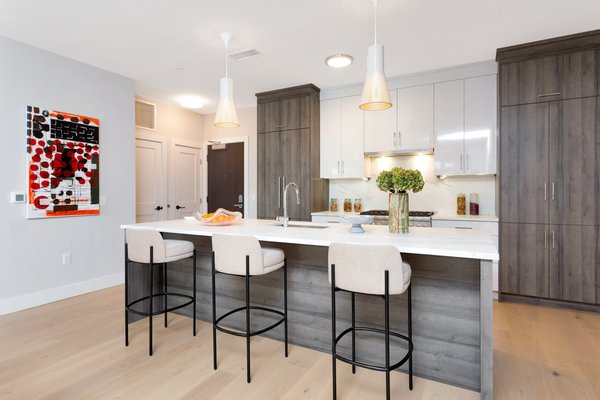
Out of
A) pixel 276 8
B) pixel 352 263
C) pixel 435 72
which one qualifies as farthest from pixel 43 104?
pixel 435 72

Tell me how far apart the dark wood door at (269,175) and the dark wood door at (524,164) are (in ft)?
9.37

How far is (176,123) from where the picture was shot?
5.79m

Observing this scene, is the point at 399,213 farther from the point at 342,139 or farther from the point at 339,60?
the point at 342,139

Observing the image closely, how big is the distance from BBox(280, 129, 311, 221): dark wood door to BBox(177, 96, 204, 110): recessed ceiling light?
62.5 inches

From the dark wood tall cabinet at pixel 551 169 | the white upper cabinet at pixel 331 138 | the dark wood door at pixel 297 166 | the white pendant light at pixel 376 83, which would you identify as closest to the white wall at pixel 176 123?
the dark wood door at pixel 297 166

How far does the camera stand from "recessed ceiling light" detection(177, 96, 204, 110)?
529 cm

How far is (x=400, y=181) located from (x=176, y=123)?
4698mm

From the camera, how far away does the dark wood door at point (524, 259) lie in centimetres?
346

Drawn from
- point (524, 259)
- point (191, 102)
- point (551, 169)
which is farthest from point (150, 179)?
point (551, 169)

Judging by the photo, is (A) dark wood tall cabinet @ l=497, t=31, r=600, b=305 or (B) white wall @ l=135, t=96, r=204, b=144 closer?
(A) dark wood tall cabinet @ l=497, t=31, r=600, b=305

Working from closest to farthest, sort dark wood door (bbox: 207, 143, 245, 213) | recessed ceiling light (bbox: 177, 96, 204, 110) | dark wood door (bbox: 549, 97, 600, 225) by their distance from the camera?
dark wood door (bbox: 549, 97, 600, 225) < recessed ceiling light (bbox: 177, 96, 204, 110) < dark wood door (bbox: 207, 143, 245, 213)

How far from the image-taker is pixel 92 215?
13.1 feet

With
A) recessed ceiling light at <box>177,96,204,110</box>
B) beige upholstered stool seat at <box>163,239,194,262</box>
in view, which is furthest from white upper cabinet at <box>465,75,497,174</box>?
recessed ceiling light at <box>177,96,204,110</box>

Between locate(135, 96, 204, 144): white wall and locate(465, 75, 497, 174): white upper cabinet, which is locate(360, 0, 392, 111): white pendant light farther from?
locate(135, 96, 204, 144): white wall
